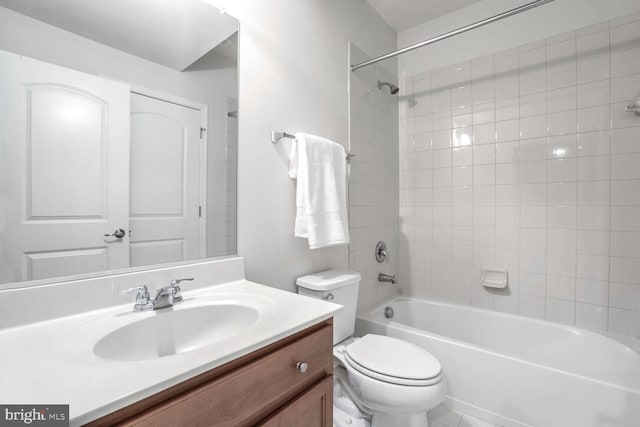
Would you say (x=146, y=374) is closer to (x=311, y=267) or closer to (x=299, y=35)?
(x=311, y=267)

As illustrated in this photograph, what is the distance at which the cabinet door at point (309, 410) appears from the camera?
0.67m

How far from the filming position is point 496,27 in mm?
1997

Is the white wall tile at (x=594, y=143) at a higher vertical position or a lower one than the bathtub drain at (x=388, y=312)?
higher

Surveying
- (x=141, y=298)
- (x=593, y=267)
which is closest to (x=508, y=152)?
(x=593, y=267)

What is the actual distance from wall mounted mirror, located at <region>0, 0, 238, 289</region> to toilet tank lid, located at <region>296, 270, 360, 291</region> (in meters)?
0.43

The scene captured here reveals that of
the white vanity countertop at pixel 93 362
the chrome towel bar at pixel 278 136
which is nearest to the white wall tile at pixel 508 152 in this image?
the chrome towel bar at pixel 278 136

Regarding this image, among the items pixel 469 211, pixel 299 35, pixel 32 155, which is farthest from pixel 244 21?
pixel 469 211

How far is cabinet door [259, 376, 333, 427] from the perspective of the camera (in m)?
0.67

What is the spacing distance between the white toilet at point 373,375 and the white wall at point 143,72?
2.02ft

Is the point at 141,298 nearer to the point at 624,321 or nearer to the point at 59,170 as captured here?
the point at 59,170

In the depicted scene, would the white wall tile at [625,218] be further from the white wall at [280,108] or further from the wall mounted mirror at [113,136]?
the wall mounted mirror at [113,136]

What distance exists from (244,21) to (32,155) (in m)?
0.93

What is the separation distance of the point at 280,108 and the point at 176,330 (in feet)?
3.41

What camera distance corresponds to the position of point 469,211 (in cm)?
210
